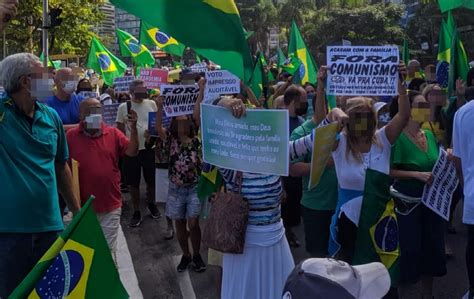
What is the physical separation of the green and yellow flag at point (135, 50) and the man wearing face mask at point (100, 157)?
882 cm

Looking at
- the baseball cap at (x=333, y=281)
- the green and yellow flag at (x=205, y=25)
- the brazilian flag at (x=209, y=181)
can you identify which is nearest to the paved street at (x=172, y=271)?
the brazilian flag at (x=209, y=181)

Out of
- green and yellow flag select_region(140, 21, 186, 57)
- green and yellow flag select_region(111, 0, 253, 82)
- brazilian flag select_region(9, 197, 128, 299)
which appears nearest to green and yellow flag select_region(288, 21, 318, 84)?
green and yellow flag select_region(140, 21, 186, 57)

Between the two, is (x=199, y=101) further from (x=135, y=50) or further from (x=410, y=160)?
(x=135, y=50)

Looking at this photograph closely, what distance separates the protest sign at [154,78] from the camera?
9.30m

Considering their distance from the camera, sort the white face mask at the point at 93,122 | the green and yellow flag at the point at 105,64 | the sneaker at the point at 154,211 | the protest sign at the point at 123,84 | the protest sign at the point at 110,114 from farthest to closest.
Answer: the green and yellow flag at the point at 105,64 → the protest sign at the point at 123,84 → the protest sign at the point at 110,114 → the sneaker at the point at 154,211 → the white face mask at the point at 93,122

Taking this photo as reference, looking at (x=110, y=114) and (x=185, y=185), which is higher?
(x=110, y=114)

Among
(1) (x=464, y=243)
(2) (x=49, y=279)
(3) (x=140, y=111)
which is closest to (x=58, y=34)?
(3) (x=140, y=111)

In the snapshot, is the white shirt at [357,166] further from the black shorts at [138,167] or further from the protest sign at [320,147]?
the black shorts at [138,167]

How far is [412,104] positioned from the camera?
461cm

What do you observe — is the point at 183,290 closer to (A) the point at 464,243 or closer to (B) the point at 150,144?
(B) the point at 150,144

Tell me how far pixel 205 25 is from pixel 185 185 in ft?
7.58

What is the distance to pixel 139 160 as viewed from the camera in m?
7.75

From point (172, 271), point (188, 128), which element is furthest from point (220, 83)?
point (172, 271)

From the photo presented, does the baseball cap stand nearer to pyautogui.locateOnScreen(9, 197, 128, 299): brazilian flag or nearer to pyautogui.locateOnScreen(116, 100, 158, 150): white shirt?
pyautogui.locateOnScreen(9, 197, 128, 299): brazilian flag
